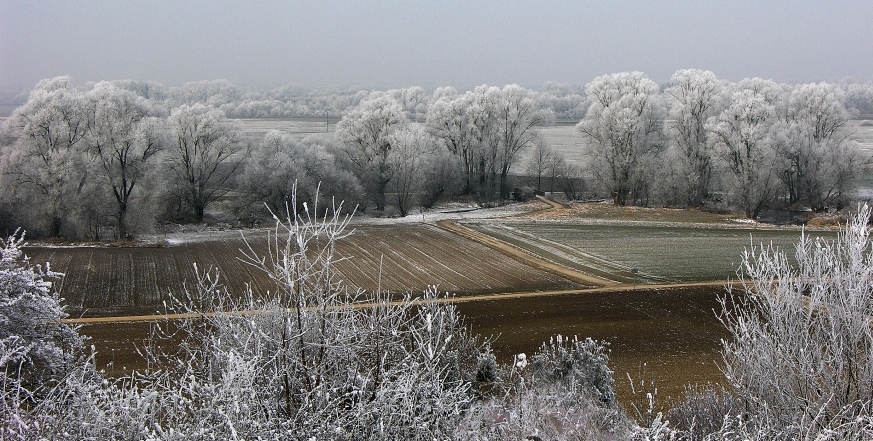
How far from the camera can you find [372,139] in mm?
53031

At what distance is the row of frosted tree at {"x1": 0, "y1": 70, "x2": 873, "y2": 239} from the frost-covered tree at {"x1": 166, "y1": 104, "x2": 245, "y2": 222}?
0.10 metres

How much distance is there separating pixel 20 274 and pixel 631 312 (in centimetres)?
1750

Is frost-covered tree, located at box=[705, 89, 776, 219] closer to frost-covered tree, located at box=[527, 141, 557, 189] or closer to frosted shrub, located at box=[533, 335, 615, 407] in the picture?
frost-covered tree, located at box=[527, 141, 557, 189]

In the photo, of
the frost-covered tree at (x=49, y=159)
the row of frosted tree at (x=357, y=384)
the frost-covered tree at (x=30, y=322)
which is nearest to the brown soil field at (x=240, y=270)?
the frost-covered tree at (x=49, y=159)

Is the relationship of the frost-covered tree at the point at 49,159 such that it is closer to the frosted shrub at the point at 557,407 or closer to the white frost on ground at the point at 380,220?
the white frost on ground at the point at 380,220

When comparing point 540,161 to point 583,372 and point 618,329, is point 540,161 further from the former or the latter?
point 583,372

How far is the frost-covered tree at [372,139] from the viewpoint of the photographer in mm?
50719

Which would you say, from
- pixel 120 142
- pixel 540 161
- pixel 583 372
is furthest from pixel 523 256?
pixel 540 161

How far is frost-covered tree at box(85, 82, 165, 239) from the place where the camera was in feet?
125

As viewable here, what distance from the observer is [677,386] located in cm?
1507

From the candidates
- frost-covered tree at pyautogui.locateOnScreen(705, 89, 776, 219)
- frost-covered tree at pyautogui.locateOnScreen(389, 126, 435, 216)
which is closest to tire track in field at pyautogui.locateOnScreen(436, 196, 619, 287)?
frost-covered tree at pyautogui.locateOnScreen(389, 126, 435, 216)

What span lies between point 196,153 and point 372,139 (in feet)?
45.8

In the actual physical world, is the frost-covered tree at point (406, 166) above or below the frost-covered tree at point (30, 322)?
above

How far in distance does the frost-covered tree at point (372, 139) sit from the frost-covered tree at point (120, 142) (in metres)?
16.1
